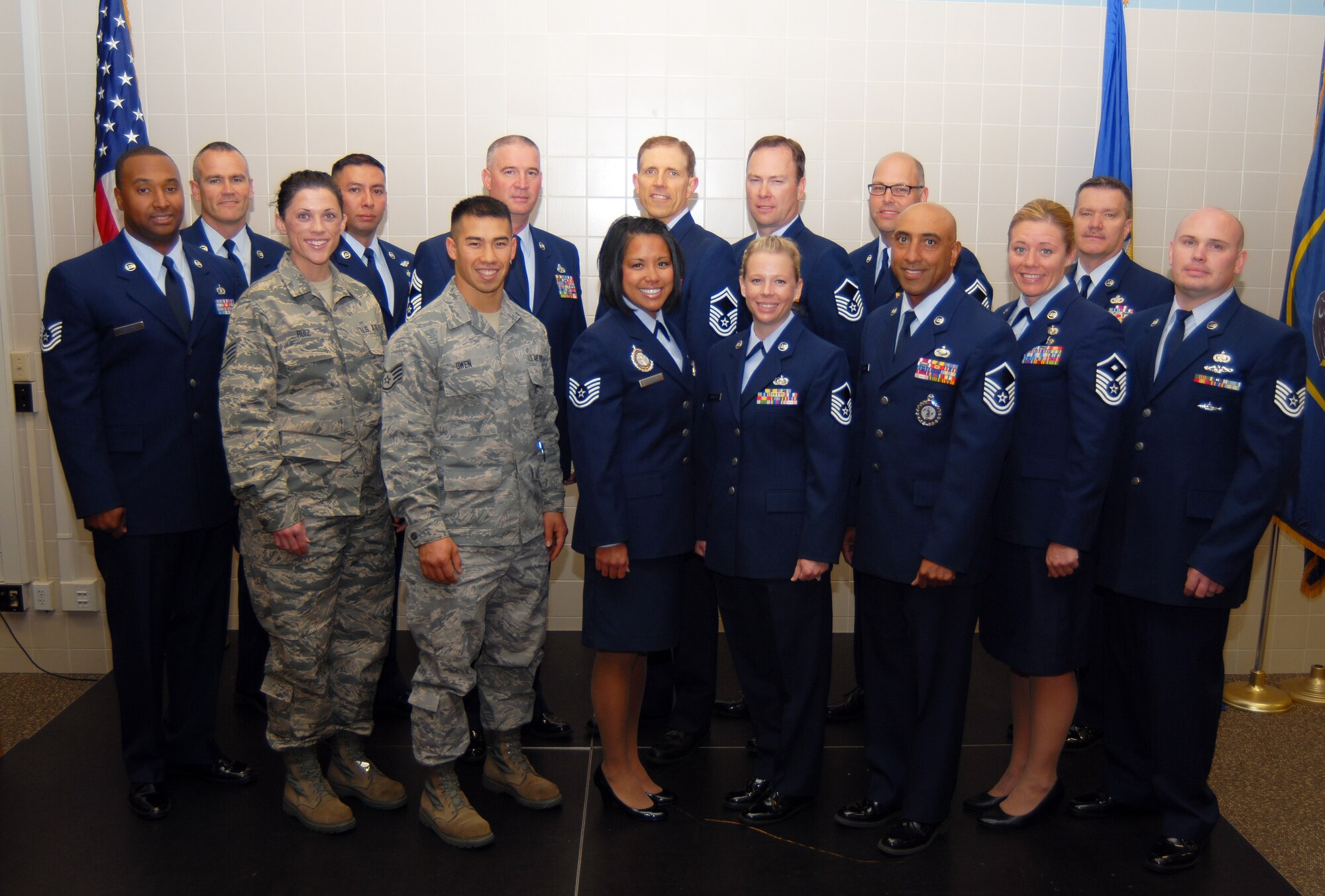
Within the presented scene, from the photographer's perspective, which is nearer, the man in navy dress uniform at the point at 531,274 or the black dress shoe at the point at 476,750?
the black dress shoe at the point at 476,750

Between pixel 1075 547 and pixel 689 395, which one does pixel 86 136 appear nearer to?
pixel 689 395

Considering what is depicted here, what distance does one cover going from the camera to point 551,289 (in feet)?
12.2

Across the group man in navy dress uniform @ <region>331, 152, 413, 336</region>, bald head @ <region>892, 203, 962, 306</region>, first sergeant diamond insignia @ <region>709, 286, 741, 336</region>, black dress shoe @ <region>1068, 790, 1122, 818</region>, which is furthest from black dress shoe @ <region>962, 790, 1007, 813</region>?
man in navy dress uniform @ <region>331, 152, 413, 336</region>

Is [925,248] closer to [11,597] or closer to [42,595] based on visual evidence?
[42,595]

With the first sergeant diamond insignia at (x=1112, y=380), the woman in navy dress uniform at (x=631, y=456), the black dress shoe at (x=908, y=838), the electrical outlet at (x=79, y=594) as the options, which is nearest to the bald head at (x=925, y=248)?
the first sergeant diamond insignia at (x=1112, y=380)

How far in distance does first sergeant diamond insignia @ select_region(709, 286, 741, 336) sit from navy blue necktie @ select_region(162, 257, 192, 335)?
1.70 meters

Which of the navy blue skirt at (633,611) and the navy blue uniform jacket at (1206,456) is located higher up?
the navy blue uniform jacket at (1206,456)

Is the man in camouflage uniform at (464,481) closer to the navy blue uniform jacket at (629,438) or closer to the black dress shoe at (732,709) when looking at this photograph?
the navy blue uniform jacket at (629,438)

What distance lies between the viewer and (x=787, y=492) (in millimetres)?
2859

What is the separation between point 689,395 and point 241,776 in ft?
6.42

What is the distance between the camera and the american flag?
13.8ft

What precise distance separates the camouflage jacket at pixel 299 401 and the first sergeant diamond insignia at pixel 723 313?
3.63 feet

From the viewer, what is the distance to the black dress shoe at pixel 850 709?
386 centimetres

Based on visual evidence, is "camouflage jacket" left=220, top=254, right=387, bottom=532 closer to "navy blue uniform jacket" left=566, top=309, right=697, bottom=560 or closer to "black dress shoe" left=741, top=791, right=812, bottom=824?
"navy blue uniform jacket" left=566, top=309, right=697, bottom=560
